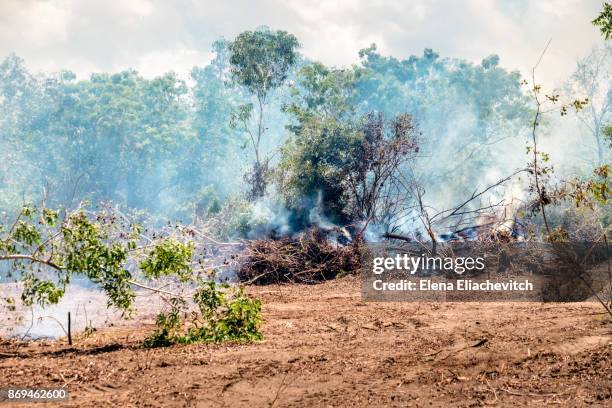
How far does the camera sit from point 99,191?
3309 centimetres

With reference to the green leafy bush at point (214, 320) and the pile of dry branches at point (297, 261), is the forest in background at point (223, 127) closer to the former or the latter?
the pile of dry branches at point (297, 261)

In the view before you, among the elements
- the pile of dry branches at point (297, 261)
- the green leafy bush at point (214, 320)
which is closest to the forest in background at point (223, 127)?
the pile of dry branches at point (297, 261)

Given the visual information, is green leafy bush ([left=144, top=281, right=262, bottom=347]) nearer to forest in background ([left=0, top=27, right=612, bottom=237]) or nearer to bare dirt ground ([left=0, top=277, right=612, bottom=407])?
bare dirt ground ([left=0, top=277, right=612, bottom=407])

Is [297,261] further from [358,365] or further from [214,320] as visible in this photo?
[358,365]

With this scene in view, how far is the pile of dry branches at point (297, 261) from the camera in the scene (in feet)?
53.5

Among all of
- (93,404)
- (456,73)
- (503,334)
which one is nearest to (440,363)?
(503,334)

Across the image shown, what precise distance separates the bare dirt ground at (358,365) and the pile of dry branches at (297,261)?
648cm

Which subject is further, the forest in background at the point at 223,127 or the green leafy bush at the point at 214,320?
the forest in background at the point at 223,127

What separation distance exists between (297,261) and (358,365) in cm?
960

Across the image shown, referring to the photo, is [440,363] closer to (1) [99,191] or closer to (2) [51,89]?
(1) [99,191]

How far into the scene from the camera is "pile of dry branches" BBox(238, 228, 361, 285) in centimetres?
1631

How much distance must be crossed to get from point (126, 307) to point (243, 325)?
5.27ft

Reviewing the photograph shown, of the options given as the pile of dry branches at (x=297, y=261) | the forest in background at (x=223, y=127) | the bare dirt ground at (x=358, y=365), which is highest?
the forest in background at (x=223, y=127)

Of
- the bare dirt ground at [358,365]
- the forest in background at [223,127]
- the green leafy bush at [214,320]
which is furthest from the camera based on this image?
the forest in background at [223,127]
